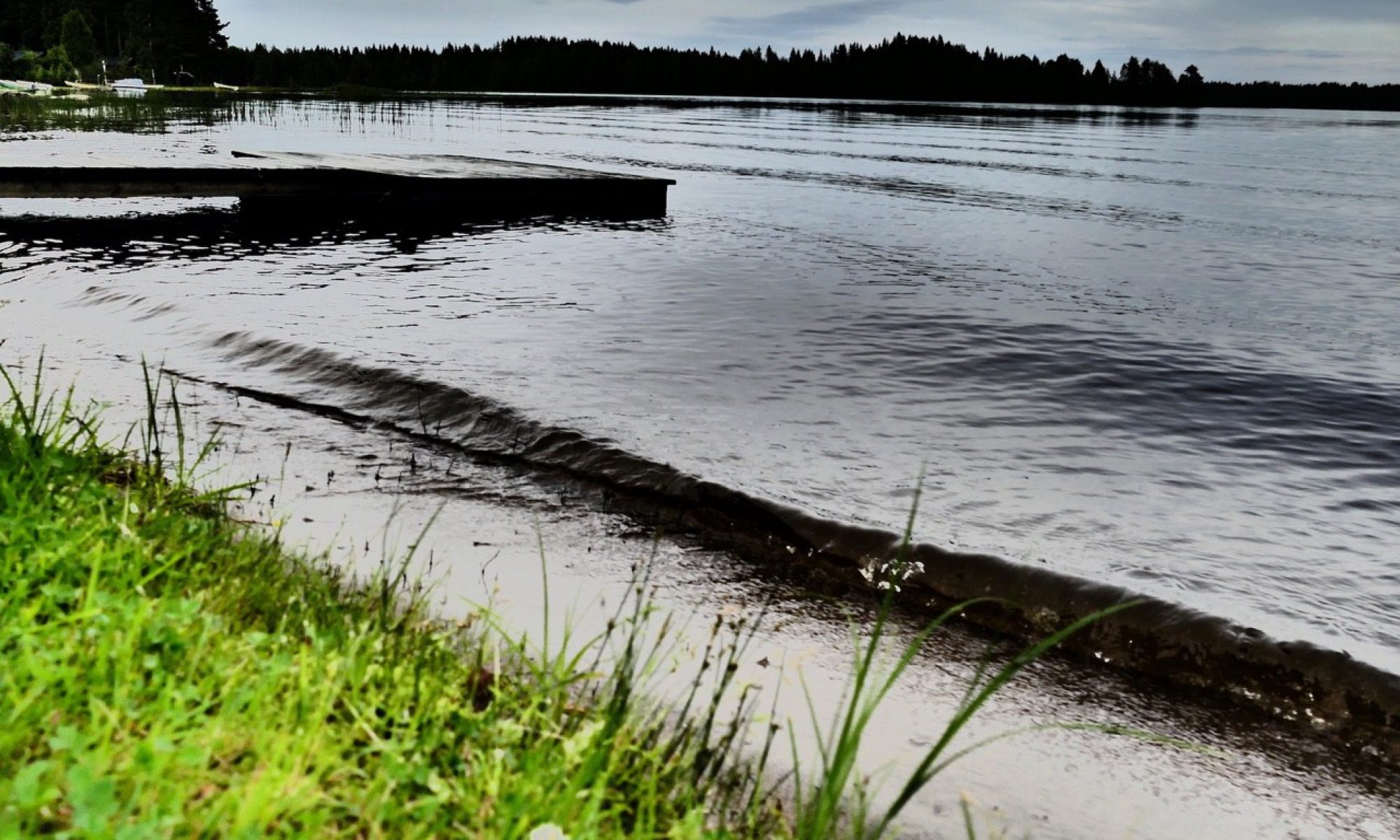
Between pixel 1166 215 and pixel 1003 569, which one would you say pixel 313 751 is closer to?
pixel 1003 569

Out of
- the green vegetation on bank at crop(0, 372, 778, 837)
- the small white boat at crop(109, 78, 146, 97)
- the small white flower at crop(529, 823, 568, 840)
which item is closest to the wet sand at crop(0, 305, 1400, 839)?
the green vegetation on bank at crop(0, 372, 778, 837)

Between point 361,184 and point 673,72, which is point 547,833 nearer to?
point 361,184

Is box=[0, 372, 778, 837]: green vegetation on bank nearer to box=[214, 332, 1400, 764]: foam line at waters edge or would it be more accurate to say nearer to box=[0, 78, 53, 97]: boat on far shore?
box=[214, 332, 1400, 764]: foam line at waters edge

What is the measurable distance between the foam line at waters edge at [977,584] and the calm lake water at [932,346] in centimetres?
17

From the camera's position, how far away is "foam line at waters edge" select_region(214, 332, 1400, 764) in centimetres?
383

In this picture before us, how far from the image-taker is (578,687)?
3359 mm

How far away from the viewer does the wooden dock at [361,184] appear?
14383 millimetres

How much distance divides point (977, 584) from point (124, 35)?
158509mm

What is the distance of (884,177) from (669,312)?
20.0m

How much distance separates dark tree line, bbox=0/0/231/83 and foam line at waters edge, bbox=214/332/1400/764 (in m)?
123

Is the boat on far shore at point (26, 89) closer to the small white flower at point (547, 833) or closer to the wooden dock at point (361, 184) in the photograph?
the wooden dock at point (361, 184)

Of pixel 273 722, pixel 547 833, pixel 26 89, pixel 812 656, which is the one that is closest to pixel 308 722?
pixel 273 722

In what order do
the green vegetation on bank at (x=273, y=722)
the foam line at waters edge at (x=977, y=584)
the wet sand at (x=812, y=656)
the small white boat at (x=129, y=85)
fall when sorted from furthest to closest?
the small white boat at (x=129, y=85) → the foam line at waters edge at (x=977, y=584) → the wet sand at (x=812, y=656) → the green vegetation on bank at (x=273, y=722)

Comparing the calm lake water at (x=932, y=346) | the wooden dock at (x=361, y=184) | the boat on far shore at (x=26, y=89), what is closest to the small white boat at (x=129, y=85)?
the boat on far shore at (x=26, y=89)
